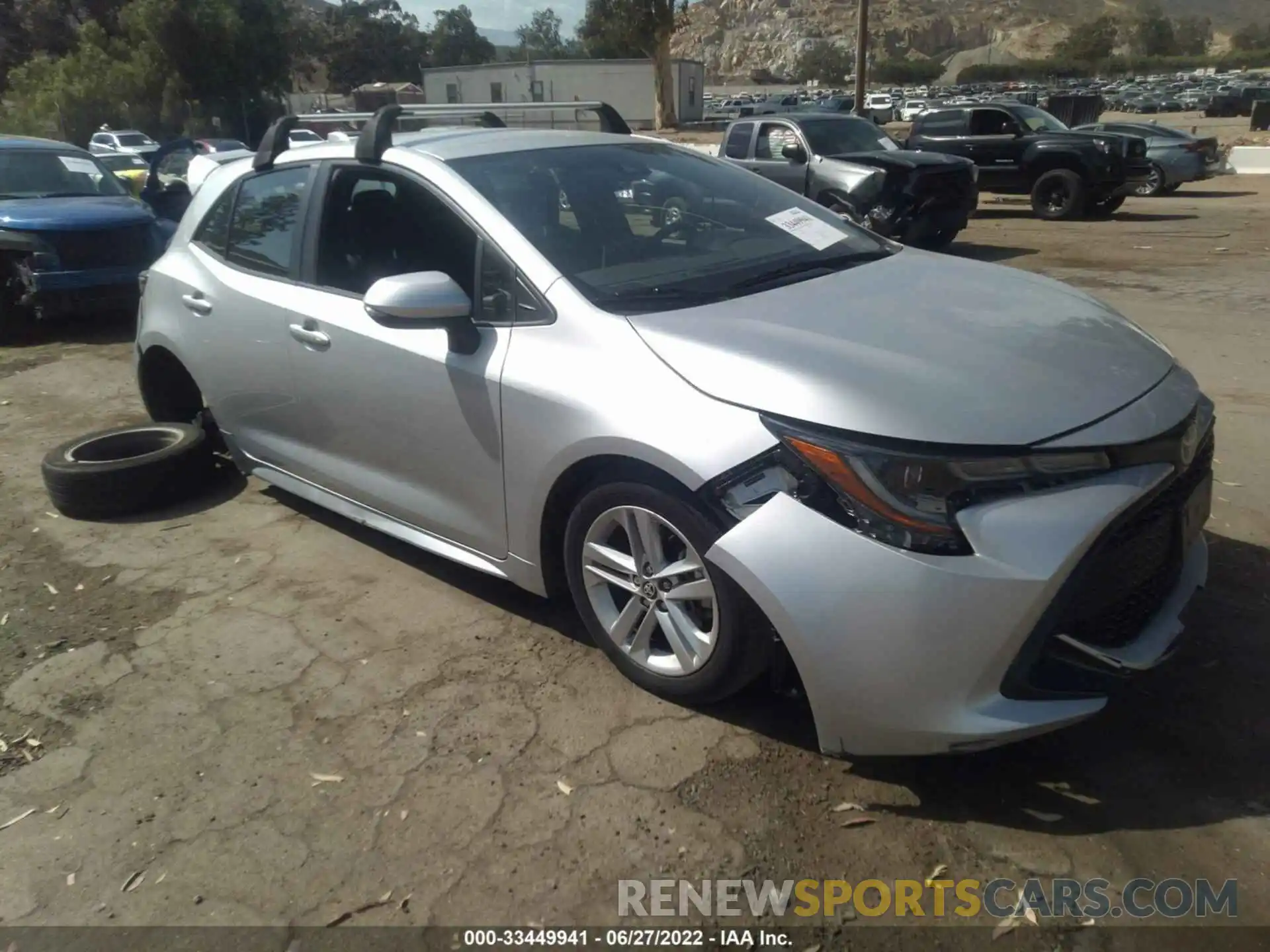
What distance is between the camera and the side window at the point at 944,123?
1691 centimetres

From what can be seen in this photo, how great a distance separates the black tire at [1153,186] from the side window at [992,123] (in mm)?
3135

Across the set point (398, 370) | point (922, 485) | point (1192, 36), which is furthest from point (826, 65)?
point (922, 485)

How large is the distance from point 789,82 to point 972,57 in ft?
83.3

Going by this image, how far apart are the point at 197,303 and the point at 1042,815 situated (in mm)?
3948

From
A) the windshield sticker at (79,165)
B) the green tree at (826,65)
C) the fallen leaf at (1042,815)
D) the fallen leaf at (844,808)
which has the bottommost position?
the fallen leaf at (844,808)

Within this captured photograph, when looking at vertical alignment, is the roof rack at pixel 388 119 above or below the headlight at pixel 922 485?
above

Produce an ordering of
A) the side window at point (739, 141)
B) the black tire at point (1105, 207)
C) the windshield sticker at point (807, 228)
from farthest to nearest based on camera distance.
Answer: the black tire at point (1105, 207) → the side window at point (739, 141) → the windshield sticker at point (807, 228)

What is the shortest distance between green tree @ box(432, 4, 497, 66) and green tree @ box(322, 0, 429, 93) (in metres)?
3.76

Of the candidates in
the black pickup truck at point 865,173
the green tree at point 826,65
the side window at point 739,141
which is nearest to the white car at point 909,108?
the side window at point 739,141

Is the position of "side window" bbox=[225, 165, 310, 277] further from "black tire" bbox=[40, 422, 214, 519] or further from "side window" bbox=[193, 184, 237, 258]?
"black tire" bbox=[40, 422, 214, 519]

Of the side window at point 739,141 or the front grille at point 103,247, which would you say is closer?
the front grille at point 103,247

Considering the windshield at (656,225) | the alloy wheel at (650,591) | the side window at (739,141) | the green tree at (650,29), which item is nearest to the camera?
the alloy wheel at (650,591)

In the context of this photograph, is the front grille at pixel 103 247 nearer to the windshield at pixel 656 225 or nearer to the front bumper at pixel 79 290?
the front bumper at pixel 79 290

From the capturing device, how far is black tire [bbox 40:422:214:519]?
479 cm
